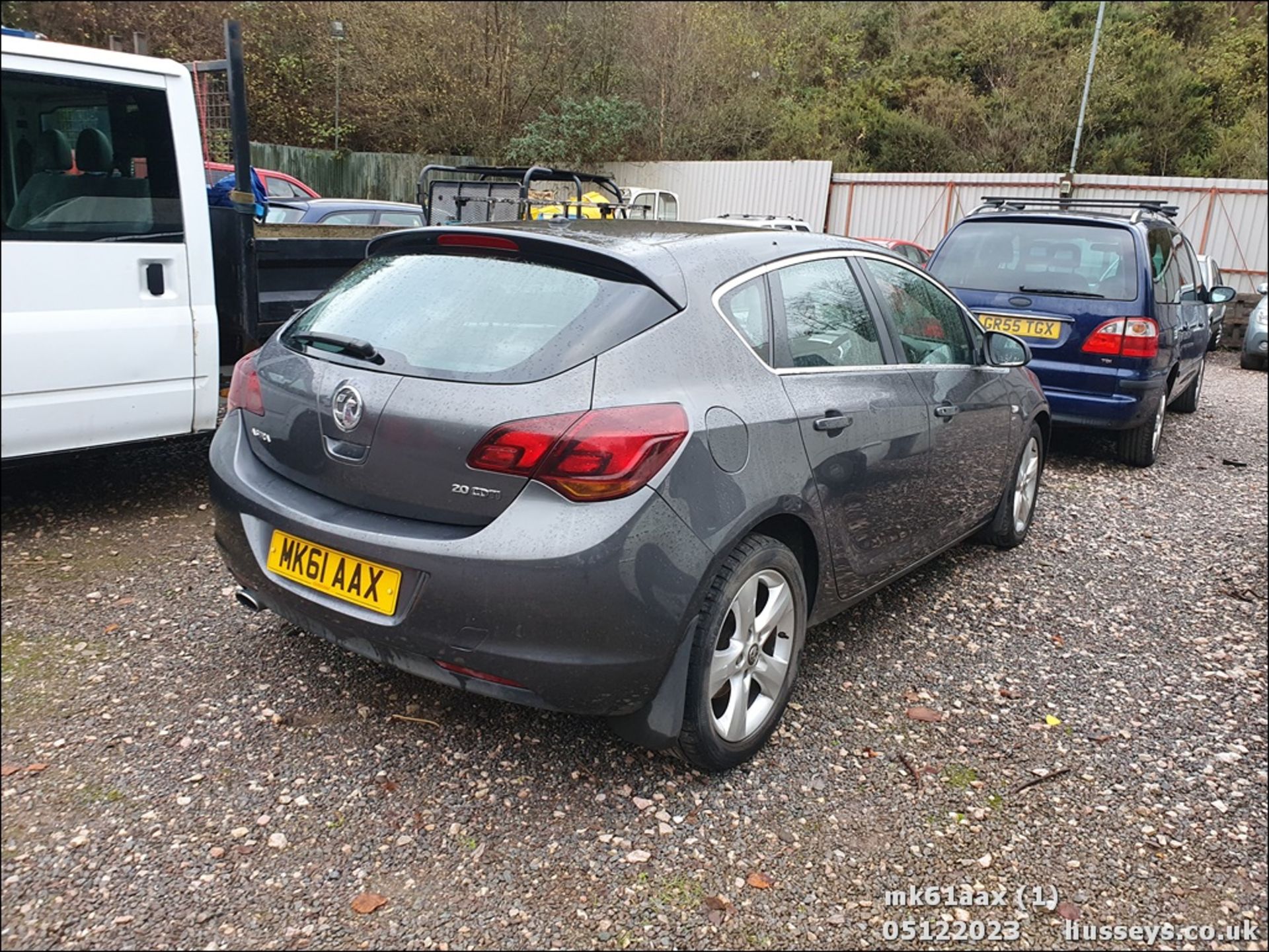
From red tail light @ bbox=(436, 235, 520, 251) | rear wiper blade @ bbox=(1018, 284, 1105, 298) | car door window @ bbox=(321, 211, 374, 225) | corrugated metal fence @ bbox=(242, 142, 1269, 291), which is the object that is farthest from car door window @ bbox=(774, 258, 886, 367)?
corrugated metal fence @ bbox=(242, 142, 1269, 291)

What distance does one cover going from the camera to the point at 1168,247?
23.5 feet

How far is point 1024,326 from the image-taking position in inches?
259

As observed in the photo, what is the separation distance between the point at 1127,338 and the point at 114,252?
19.3 ft

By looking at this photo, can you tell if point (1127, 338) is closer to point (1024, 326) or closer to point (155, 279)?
point (1024, 326)

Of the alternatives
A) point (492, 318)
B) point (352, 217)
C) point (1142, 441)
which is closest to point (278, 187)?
point (352, 217)

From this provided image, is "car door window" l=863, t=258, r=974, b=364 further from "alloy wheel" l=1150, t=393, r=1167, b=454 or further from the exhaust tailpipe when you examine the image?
"alloy wheel" l=1150, t=393, r=1167, b=454

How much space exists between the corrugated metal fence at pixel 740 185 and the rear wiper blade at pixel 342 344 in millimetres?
18865

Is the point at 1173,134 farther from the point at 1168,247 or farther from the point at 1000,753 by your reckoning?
the point at 1000,753

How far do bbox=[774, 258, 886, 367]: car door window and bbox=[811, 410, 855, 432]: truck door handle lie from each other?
0.58 ft

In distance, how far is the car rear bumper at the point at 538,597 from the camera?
233 cm

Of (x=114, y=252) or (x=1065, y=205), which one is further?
(x=1065, y=205)

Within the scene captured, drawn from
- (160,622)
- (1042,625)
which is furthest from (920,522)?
(160,622)

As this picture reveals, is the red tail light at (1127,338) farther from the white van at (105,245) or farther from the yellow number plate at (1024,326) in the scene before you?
the white van at (105,245)

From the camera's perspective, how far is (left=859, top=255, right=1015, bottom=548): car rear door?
3.72 meters
